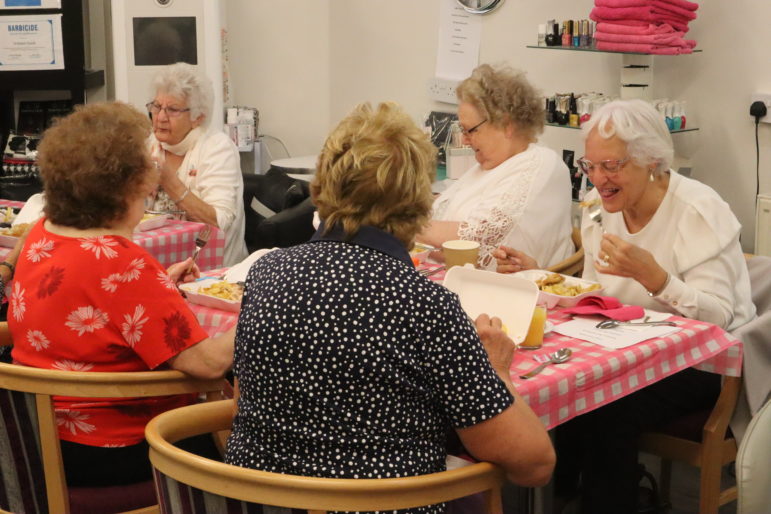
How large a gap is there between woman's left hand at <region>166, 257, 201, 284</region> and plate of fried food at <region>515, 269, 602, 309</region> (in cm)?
92

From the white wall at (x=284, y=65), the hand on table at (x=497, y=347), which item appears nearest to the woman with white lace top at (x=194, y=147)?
the hand on table at (x=497, y=347)

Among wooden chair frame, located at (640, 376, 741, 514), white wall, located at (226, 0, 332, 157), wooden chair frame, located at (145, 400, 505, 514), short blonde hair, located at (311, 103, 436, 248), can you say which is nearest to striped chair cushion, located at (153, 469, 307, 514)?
wooden chair frame, located at (145, 400, 505, 514)

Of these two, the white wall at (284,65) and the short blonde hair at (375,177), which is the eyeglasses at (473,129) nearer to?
the short blonde hair at (375,177)

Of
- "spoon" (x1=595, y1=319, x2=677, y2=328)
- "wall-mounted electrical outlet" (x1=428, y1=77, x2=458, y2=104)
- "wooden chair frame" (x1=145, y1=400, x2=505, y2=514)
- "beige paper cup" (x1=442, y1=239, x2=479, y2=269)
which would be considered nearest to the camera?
"wooden chair frame" (x1=145, y1=400, x2=505, y2=514)

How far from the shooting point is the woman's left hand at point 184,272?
2664 mm

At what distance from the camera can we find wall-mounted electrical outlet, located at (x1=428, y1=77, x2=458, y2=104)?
5.28 metres

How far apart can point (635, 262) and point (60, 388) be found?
4.64ft

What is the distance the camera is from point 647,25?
12.3ft

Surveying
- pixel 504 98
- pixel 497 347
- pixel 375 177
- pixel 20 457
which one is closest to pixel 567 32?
pixel 504 98

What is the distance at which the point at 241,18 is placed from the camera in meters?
6.18

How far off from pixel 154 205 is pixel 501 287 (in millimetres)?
1850

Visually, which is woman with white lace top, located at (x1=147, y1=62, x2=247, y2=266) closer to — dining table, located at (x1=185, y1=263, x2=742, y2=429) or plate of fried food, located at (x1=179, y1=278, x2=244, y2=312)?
plate of fried food, located at (x1=179, y1=278, x2=244, y2=312)

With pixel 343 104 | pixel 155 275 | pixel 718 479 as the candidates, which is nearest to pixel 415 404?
pixel 155 275

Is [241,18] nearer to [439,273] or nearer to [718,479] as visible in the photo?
[439,273]
